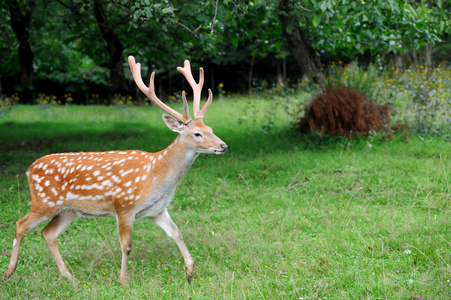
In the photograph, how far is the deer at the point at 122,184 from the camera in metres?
4.02

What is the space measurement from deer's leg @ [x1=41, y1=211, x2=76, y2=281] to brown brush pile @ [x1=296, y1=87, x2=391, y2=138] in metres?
5.44

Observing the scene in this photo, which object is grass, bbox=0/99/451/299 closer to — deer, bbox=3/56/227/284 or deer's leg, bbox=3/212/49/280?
deer's leg, bbox=3/212/49/280

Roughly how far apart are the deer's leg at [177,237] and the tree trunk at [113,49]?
24.5ft

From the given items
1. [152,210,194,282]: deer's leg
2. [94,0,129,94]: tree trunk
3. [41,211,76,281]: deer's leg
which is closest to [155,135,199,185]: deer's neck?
[152,210,194,282]: deer's leg

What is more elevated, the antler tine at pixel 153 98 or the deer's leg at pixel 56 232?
the antler tine at pixel 153 98

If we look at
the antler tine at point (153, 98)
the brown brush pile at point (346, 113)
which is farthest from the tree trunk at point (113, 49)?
the antler tine at point (153, 98)

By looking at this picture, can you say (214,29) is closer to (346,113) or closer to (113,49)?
(346,113)

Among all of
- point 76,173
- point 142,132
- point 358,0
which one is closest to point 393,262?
point 76,173

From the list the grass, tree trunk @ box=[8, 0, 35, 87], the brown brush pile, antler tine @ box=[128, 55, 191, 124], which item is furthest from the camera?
tree trunk @ box=[8, 0, 35, 87]

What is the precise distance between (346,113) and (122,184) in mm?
5501

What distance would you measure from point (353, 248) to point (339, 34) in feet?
21.7

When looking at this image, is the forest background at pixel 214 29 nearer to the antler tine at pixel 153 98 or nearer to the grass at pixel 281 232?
the antler tine at pixel 153 98

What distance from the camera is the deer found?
4.02 metres

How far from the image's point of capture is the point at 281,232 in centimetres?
489
